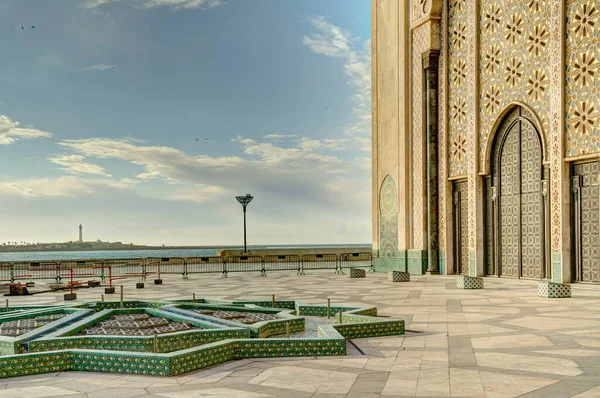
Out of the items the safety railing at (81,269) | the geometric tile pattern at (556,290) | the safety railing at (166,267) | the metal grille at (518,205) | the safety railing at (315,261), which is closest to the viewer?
the geometric tile pattern at (556,290)

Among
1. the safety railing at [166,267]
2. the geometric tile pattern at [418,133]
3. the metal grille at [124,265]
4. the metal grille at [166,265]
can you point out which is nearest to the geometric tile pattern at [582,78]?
the geometric tile pattern at [418,133]

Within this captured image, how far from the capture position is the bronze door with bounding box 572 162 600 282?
631 inches

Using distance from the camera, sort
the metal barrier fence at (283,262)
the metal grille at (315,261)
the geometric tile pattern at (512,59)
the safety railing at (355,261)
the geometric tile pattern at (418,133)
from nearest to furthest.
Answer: the geometric tile pattern at (512,59), the geometric tile pattern at (418,133), the metal barrier fence at (283,262), the metal grille at (315,261), the safety railing at (355,261)

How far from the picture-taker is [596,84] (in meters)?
15.9

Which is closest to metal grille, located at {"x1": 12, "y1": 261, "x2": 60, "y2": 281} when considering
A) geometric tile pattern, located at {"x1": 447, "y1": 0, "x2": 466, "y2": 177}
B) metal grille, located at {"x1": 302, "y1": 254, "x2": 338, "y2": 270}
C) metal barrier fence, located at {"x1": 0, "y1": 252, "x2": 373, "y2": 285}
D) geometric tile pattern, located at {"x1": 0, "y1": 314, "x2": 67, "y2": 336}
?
metal barrier fence, located at {"x1": 0, "y1": 252, "x2": 373, "y2": 285}

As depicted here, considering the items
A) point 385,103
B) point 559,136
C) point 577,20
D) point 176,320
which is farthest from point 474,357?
point 385,103

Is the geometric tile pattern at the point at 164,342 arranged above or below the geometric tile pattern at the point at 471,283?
above

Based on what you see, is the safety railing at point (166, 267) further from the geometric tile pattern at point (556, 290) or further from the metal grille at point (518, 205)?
the geometric tile pattern at point (556, 290)

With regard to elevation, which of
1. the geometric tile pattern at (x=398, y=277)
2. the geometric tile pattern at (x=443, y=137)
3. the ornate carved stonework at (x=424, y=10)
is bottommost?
the geometric tile pattern at (x=398, y=277)

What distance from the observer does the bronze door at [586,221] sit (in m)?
16.0

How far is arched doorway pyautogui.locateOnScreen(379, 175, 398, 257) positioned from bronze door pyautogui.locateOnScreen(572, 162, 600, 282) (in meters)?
8.93

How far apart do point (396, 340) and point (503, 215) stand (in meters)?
12.7

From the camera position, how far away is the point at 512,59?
19125 millimetres

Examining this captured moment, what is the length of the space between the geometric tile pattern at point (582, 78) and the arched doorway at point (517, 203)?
171cm
